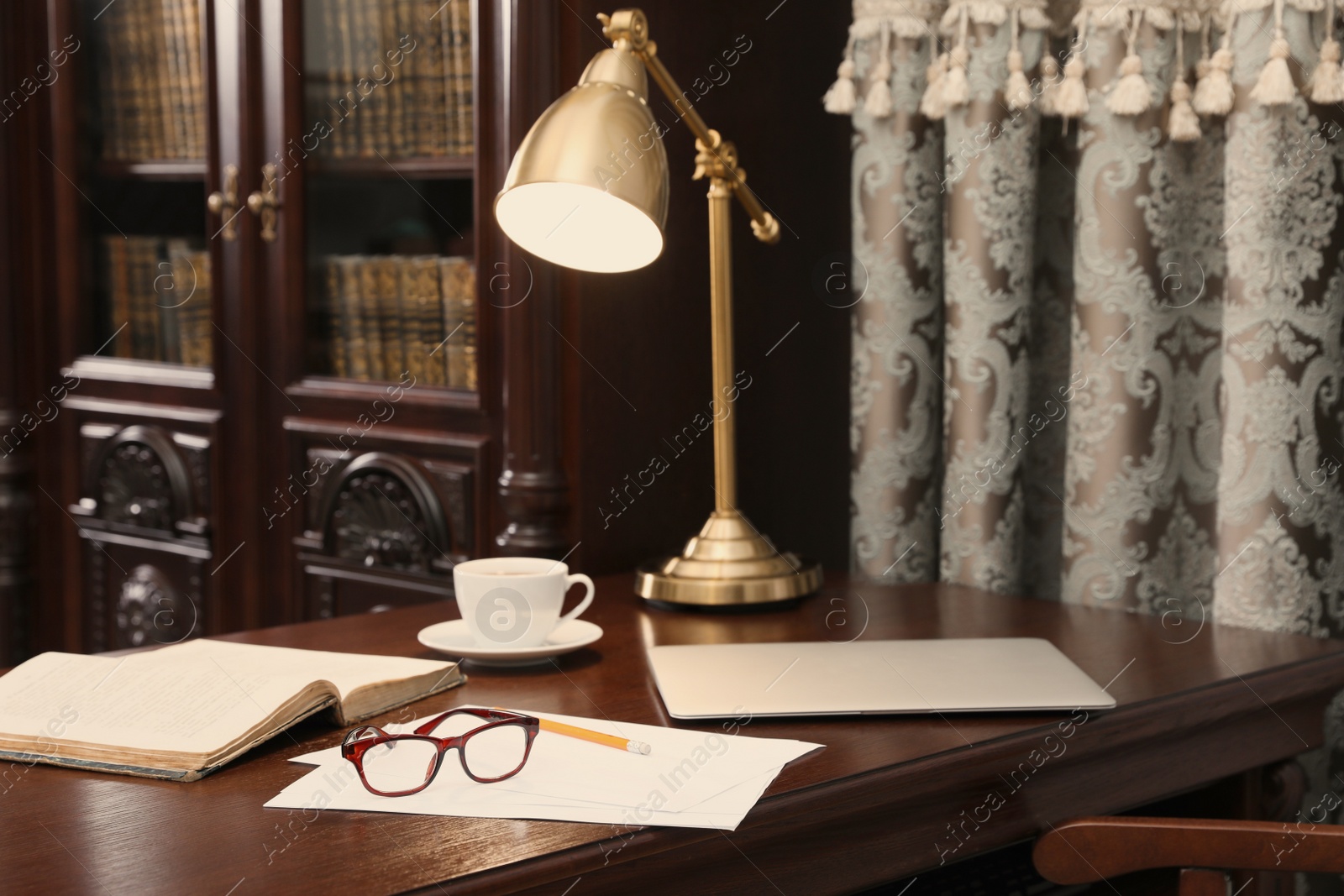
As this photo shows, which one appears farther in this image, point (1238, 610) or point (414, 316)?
point (414, 316)

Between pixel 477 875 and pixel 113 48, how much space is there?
191 cm

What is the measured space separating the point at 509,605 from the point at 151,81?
4.67ft

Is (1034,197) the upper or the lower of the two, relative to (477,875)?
upper

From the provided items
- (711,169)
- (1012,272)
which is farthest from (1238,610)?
Answer: (711,169)

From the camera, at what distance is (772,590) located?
144cm

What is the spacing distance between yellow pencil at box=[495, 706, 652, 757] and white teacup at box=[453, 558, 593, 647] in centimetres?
21

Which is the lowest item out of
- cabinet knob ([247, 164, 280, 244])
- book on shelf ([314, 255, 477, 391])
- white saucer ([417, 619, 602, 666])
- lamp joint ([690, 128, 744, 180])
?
white saucer ([417, 619, 602, 666])

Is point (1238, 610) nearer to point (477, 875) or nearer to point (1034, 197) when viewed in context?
point (1034, 197)

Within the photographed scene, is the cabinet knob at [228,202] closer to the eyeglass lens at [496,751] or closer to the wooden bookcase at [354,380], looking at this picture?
the wooden bookcase at [354,380]

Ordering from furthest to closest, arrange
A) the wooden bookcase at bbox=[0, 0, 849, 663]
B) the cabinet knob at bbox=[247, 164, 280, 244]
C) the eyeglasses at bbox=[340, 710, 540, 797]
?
the cabinet knob at bbox=[247, 164, 280, 244], the wooden bookcase at bbox=[0, 0, 849, 663], the eyeglasses at bbox=[340, 710, 540, 797]

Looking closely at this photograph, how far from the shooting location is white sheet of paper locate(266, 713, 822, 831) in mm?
842

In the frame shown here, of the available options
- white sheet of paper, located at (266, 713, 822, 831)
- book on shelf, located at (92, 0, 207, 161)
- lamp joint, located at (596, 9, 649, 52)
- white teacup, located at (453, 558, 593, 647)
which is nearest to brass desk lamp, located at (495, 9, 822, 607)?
lamp joint, located at (596, 9, 649, 52)

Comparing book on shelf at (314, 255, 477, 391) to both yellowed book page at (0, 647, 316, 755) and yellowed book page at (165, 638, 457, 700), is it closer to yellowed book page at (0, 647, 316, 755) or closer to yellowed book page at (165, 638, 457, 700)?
yellowed book page at (165, 638, 457, 700)

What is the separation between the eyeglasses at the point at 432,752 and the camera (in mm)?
878
